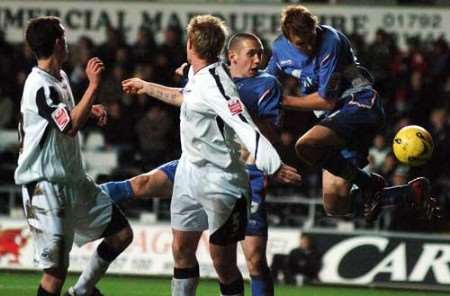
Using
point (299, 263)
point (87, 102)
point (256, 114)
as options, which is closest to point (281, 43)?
point (256, 114)

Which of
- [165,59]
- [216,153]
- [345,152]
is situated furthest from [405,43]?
[216,153]

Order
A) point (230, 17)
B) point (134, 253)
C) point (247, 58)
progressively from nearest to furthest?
point (247, 58), point (134, 253), point (230, 17)

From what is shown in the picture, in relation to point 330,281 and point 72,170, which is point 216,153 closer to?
point 72,170

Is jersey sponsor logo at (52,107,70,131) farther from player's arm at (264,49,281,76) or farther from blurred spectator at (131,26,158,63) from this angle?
blurred spectator at (131,26,158,63)

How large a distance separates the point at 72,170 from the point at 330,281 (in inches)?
263

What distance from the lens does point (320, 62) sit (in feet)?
29.5

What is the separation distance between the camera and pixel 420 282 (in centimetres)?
1346

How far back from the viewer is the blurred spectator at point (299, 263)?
44.1ft

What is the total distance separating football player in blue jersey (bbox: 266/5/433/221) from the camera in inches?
352

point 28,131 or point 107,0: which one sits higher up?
point 107,0

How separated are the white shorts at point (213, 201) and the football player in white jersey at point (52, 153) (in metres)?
0.66

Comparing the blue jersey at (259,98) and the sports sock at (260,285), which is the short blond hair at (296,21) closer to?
the blue jersey at (259,98)

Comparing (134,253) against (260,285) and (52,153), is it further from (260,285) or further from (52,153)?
(52,153)

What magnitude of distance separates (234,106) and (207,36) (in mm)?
515
